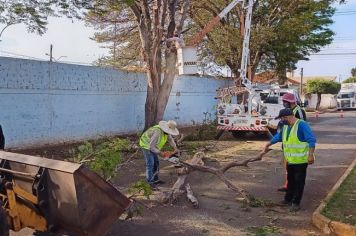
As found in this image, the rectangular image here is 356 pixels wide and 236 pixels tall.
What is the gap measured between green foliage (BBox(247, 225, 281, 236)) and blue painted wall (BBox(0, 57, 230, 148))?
8208mm

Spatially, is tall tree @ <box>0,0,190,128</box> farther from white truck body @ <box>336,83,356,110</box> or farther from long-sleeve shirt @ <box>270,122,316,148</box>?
white truck body @ <box>336,83,356,110</box>

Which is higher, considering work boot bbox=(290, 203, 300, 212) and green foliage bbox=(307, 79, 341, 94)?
green foliage bbox=(307, 79, 341, 94)

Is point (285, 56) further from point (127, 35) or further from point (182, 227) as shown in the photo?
point (182, 227)

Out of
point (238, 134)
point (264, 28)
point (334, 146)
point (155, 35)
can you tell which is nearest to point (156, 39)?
point (155, 35)

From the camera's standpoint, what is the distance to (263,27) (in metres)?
25.7

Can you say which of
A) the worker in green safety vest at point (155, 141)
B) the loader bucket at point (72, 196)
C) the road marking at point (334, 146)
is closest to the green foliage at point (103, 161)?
the worker in green safety vest at point (155, 141)

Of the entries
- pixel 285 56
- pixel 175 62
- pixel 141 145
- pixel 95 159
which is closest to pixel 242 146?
pixel 175 62

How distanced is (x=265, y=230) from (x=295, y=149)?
5.24 feet

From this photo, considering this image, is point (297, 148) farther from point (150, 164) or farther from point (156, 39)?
point (156, 39)

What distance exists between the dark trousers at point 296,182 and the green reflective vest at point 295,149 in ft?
0.33

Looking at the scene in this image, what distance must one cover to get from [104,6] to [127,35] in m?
11.2

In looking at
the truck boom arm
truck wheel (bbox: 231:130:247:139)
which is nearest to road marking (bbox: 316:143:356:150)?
truck wheel (bbox: 231:130:247:139)

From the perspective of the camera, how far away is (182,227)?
21.4 ft

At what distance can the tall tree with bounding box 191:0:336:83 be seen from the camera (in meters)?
25.9
